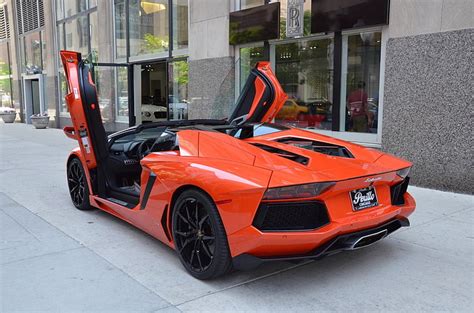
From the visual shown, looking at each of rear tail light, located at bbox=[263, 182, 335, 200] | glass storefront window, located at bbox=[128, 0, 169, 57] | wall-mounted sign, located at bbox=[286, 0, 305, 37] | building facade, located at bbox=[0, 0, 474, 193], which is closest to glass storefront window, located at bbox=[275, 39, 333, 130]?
building facade, located at bbox=[0, 0, 474, 193]

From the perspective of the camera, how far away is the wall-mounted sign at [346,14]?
24.2 ft

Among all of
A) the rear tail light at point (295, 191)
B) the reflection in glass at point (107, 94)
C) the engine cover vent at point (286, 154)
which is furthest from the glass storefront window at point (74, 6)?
the rear tail light at point (295, 191)

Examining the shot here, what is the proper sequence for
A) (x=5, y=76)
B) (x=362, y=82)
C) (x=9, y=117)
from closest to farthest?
1. (x=362, y=82)
2. (x=9, y=117)
3. (x=5, y=76)

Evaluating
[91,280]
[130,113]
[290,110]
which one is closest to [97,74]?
[130,113]

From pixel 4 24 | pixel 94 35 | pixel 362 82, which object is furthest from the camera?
pixel 4 24

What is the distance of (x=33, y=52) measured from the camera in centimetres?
2270

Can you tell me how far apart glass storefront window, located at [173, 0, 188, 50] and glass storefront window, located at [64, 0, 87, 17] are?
665 centimetres

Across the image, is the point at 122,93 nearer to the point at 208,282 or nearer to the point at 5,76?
the point at 208,282

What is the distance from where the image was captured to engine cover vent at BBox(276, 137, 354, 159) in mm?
3905

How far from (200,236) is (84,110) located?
92.8 inches

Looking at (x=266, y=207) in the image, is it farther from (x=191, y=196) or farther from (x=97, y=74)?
A: (x=97, y=74)

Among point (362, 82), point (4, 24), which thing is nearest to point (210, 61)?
point (362, 82)

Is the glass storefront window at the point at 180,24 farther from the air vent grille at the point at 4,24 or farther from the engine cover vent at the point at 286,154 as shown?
the air vent grille at the point at 4,24

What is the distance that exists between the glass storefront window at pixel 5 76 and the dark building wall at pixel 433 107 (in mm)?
25525
